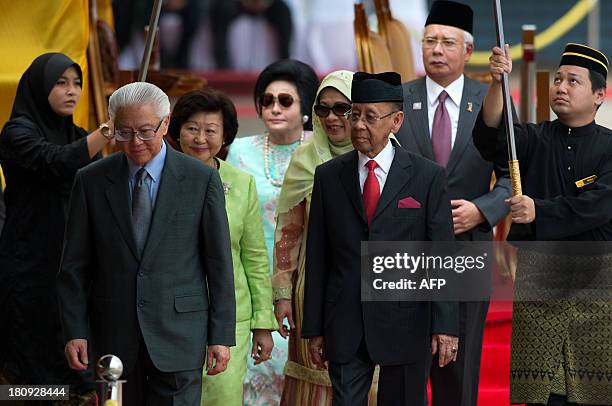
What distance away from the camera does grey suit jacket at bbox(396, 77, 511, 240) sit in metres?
6.59

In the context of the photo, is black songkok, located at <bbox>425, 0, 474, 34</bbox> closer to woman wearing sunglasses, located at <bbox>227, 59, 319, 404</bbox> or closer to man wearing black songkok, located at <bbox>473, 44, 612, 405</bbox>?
woman wearing sunglasses, located at <bbox>227, 59, 319, 404</bbox>

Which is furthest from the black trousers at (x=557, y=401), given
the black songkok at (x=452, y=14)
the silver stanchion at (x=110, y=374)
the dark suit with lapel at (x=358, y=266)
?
the silver stanchion at (x=110, y=374)

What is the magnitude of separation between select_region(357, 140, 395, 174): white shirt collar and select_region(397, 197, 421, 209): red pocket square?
0.45ft

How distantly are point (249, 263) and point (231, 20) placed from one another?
31.2ft

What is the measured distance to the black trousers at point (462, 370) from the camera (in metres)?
6.52

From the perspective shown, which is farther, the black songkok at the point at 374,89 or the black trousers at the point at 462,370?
the black trousers at the point at 462,370

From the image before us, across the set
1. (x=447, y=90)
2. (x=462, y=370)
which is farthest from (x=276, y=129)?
(x=462, y=370)

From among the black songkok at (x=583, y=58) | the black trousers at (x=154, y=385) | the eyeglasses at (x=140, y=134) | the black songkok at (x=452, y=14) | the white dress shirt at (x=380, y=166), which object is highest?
the black songkok at (x=452, y=14)

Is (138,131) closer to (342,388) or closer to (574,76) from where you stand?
(342,388)

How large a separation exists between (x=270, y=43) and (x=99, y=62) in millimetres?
6997

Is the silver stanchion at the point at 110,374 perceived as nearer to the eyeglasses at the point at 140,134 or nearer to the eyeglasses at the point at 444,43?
the eyeglasses at the point at 140,134

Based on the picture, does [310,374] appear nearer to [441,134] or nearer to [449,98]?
[441,134]

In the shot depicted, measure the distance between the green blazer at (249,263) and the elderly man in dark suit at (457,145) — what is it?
858 mm

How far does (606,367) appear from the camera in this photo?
6.05 meters
